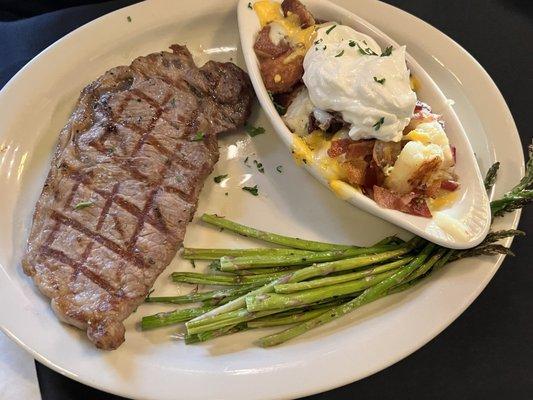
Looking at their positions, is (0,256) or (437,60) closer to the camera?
(0,256)

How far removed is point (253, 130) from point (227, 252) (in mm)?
774

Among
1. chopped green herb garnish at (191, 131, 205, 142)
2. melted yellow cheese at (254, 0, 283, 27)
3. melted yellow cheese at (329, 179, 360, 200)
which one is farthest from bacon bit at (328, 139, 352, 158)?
melted yellow cheese at (254, 0, 283, 27)

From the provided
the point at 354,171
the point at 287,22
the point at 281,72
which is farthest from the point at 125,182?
the point at 287,22

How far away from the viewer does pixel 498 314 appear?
2984 mm

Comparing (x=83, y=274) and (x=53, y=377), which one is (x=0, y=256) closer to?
(x=83, y=274)

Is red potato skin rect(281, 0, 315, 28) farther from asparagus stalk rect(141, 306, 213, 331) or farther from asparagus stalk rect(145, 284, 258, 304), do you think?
asparagus stalk rect(141, 306, 213, 331)

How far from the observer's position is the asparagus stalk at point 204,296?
2777 millimetres

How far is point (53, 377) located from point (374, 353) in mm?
1498

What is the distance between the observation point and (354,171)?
286 centimetres

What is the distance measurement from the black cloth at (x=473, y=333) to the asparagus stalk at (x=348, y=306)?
1.15 feet

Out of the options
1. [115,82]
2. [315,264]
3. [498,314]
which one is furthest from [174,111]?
[498,314]

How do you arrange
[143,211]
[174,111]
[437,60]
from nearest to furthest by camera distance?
[143,211]
[174,111]
[437,60]

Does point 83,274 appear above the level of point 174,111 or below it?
below

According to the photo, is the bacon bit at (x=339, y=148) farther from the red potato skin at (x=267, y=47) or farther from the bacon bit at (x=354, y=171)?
the red potato skin at (x=267, y=47)
